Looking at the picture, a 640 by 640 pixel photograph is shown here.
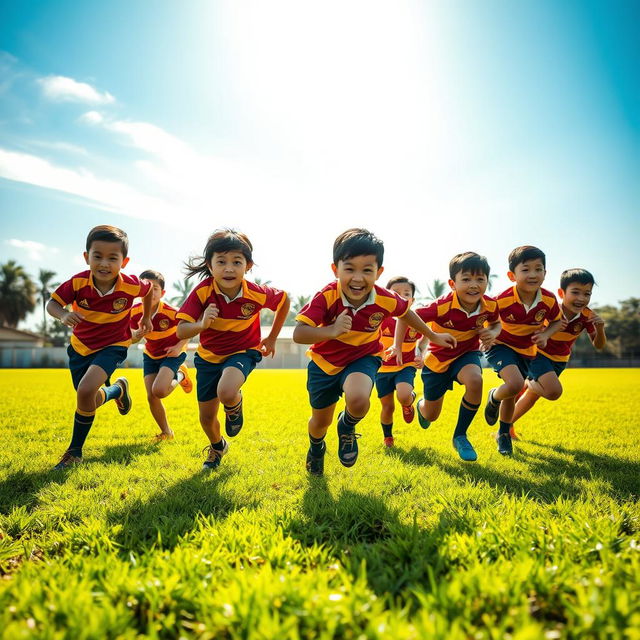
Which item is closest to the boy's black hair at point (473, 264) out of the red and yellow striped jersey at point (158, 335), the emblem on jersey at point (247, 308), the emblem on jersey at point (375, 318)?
the emblem on jersey at point (375, 318)

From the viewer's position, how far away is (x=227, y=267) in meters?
4.34

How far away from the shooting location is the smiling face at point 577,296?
18.7 feet

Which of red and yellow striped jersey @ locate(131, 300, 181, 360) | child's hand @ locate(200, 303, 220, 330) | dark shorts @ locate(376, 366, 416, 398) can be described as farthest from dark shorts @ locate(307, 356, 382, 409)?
red and yellow striped jersey @ locate(131, 300, 181, 360)

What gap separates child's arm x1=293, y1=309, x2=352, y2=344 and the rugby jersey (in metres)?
0.10

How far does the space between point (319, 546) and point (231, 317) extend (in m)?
2.76

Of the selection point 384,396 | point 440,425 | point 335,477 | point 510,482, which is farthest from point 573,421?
point 335,477

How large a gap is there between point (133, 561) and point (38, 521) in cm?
119

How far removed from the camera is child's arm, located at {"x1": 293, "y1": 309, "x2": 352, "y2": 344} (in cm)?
364

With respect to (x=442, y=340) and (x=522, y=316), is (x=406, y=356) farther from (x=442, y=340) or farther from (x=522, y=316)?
(x=442, y=340)

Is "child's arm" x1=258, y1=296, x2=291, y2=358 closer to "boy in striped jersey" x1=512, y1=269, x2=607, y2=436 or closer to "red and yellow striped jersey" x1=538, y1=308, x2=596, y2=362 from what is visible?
"boy in striped jersey" x1=512, y1=269, x2=607, y2=436

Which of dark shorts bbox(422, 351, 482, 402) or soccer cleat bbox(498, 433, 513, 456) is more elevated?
dark shorts bbox(422, 351, 482, 402)

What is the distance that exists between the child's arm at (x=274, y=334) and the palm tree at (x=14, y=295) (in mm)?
65667

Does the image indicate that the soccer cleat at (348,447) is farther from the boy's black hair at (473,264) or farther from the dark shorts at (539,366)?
the dark shorts at (539,366)

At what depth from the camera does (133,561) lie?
2.13 meters
